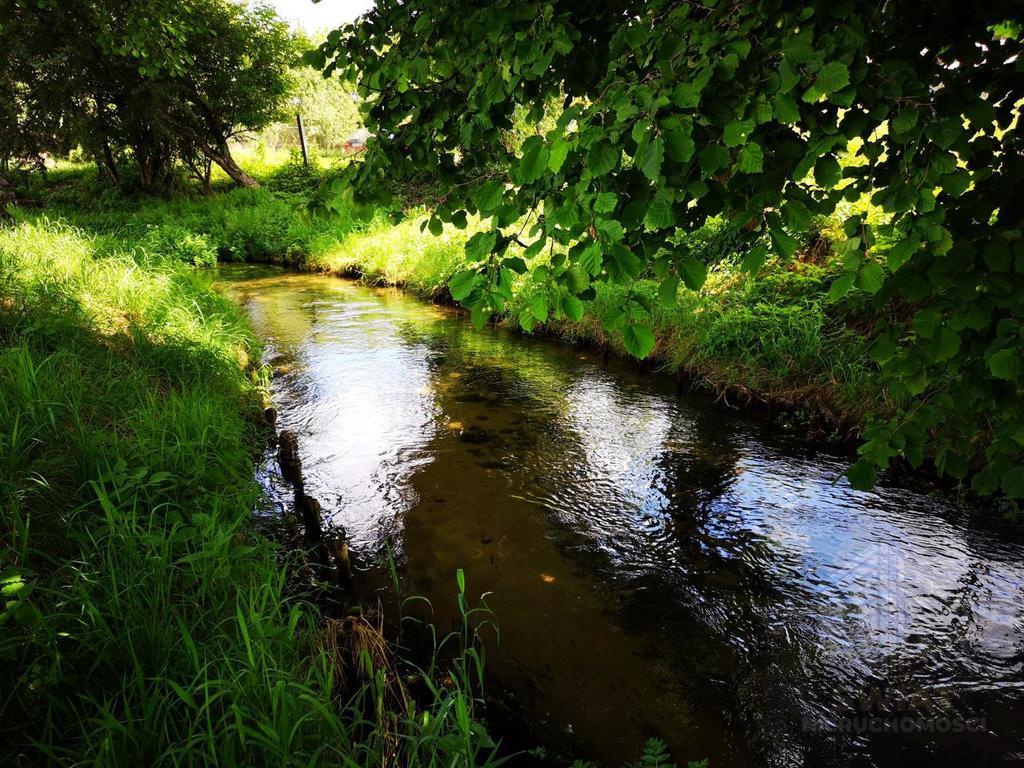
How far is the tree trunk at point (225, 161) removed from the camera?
2498 centimetres

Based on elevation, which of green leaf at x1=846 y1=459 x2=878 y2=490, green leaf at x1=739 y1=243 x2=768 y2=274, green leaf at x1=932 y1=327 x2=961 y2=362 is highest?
green leaf at x1=739 y1=243 x2=768 y2=274

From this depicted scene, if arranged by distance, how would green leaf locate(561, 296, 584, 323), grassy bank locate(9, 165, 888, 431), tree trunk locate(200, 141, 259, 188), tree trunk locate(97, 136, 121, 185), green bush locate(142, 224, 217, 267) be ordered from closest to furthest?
green leaf locate(561, 296, 584, 323) → grassy bank locate(9, 165, 888, 431) → green bush locate(142, 224, 217, 267) → tree trunk locate(97, 136, 121, 185) → tree trunk locate(200, 141, 259, 188)

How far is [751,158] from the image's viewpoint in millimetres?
1577

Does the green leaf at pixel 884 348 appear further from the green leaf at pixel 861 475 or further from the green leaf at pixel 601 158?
the green leaf at pixel 601 158

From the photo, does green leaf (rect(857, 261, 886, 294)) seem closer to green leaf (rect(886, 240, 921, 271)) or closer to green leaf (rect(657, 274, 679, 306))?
green leaf (rect(886, 240, 921, 271))

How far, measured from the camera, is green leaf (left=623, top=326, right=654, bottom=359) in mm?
1635

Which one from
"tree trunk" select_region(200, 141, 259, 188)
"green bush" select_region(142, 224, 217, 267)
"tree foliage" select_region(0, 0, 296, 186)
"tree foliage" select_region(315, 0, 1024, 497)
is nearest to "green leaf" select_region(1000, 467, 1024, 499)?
"tree foliage" select_region(315, 0, 1024, 497)

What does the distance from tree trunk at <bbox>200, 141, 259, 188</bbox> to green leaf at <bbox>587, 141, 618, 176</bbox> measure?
28772mm

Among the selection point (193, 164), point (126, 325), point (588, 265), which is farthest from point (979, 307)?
point (193, 164)

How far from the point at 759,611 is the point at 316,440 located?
4498 mm

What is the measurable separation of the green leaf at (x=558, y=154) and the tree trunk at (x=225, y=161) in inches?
1129

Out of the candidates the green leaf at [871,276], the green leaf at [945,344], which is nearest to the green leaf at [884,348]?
the green leaf at [945,344]

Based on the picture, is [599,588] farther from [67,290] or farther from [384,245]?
[384,245]

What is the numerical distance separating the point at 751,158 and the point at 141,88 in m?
28.0
